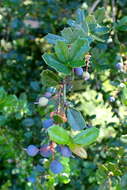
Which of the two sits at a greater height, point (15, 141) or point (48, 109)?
point (48, 109)

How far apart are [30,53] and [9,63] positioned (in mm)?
214

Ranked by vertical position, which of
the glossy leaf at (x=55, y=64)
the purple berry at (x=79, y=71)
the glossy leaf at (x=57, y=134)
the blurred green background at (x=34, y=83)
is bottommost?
the blurred green background at (x=34, y=83)

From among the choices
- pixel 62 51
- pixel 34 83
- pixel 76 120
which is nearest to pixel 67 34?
pixel 62 51

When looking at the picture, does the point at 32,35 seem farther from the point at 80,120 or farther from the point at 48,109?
the point at 80,120

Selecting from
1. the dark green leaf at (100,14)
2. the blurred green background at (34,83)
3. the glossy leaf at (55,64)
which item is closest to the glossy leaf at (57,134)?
the glossy leaf at (55,64)

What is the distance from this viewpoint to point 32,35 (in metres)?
1.99

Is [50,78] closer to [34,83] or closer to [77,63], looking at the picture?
[77,63]

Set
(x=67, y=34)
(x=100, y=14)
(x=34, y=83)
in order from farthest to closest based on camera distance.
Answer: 1. (x=34, y=83)
2. (x=100, y=14)
3. (x=67, y=34)

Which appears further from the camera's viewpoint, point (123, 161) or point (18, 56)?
point (18, 56)

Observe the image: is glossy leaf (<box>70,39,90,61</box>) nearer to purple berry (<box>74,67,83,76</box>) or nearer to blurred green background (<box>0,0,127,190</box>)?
purple berry (<box>74,67,83,76</box>)

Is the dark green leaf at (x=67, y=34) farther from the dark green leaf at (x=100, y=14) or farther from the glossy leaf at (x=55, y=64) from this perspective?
the dark green leaf at (x=100, y=14)

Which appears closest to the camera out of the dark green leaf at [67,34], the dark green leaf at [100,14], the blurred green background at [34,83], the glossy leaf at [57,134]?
the glossy leaf at [57,134]

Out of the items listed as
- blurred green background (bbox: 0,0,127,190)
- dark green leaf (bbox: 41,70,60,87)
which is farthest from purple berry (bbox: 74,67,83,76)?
blurred green background (bbox: 0,0,127,190)

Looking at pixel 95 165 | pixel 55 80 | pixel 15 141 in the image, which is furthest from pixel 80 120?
pixel 95 165
